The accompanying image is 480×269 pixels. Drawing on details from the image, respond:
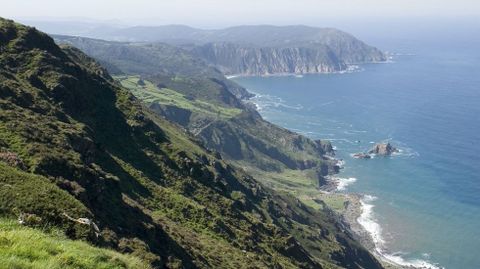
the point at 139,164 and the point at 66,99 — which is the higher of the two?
the point at 66,99

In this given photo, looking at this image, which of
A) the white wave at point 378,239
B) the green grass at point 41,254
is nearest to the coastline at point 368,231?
the white wave at point 378,239

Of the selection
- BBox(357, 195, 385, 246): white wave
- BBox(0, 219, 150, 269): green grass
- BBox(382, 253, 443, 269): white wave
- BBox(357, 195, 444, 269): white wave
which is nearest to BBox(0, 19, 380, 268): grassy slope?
BBox(0, 219, 150, 269): green grass

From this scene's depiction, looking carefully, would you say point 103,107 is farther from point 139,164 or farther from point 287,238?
point 287,238

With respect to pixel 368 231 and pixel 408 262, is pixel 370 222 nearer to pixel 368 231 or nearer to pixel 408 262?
pixel 368 231

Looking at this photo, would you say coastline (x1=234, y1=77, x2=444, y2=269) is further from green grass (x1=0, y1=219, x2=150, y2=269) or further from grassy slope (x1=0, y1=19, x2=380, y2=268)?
green grass (x1=0, y1=219, x2=150, y2=269)

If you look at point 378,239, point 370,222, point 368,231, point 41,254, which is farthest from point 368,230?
point 41,254

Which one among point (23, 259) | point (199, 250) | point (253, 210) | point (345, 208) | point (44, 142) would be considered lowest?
point (345, 208)

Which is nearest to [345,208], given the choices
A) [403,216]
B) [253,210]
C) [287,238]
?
[403,216]
